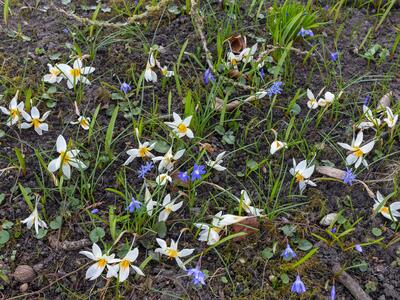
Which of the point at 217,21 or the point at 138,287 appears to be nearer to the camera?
the point at 138,287

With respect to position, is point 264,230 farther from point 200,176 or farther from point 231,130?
point 231,130

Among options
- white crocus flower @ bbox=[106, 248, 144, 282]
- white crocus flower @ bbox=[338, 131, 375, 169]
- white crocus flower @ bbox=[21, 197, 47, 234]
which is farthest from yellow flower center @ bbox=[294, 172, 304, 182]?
white crocus flower @ bbox=[21, 197, 47, 234]

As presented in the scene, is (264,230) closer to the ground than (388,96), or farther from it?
closer to the ground

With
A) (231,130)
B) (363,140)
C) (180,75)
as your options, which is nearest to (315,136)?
(363,140)

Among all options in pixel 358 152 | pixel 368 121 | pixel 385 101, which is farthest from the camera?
pixel 385 101

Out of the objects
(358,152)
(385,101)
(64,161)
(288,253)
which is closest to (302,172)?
(358,152)

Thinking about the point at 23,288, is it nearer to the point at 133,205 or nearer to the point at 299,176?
the point at 133,205
